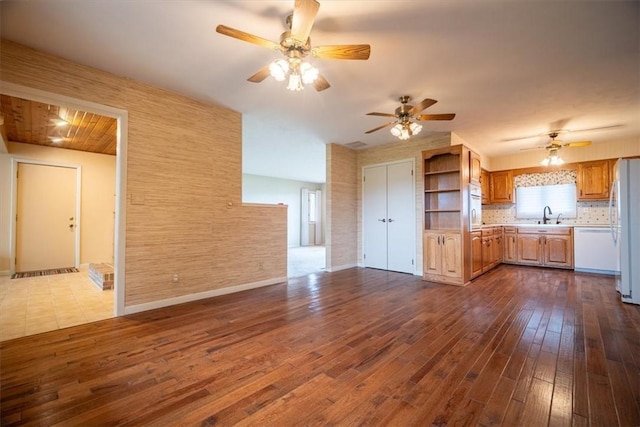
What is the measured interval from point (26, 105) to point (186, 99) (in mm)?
2154

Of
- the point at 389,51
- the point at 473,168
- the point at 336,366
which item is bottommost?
the point at 336,366

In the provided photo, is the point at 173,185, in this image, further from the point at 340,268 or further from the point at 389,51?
the point at 340,268

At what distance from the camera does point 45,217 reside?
5.51m

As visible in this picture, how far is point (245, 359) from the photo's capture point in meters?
2.12

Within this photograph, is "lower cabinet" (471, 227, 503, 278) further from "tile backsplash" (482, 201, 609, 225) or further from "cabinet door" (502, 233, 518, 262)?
"tile backsplash" (482, 201, 609, 225)

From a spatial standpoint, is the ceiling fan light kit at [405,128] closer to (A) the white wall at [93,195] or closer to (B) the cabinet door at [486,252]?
(B) the cabinet door at [486,252]

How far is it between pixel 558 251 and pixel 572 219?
3.38ft

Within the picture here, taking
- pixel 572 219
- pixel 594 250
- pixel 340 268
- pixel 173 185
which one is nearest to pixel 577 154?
pixel 572 219

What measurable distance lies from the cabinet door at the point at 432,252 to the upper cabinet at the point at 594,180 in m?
3.76

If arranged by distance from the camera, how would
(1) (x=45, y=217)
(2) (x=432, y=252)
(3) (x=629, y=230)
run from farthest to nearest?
(1) (x=45, y=217) < (2) (x=432, y=252) < (3) (x=629, y=230)

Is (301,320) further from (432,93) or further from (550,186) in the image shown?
(550,186)

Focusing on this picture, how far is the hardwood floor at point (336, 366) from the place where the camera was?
60.4 inches

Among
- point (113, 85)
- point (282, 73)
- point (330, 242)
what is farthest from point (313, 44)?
point (330, 242)

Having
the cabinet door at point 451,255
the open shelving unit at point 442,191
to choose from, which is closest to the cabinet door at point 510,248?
the open shelving unit at point 442,191
